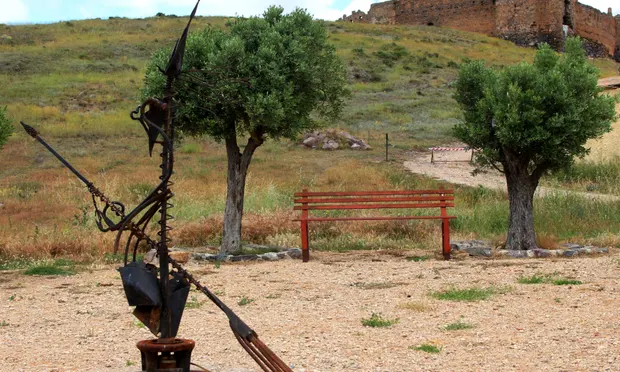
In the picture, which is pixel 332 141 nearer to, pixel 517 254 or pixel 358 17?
pixel 517 254

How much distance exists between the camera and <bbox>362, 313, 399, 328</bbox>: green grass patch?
21.0 feet

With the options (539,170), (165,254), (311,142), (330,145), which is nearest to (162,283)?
(165,254)

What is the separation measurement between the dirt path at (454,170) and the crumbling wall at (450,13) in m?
34.1

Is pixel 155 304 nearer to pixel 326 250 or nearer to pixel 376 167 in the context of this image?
pixel 326 250

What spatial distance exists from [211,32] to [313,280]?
4.51 meters

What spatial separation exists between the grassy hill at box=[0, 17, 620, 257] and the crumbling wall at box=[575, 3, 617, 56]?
3.50 metres

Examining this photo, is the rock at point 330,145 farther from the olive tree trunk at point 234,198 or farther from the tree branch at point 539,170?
the tree branch at point 539,170

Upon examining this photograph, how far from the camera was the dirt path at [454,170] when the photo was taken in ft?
60.1

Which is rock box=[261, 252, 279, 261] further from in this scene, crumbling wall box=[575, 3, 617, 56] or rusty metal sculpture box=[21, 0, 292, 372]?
crumbling wall box=[575, 3, 617, 56]

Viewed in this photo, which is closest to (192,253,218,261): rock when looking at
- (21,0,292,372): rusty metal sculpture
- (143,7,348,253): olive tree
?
(143,7,348,253): olive tree

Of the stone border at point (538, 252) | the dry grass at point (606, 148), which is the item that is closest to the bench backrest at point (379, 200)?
the stone border at point (538, 252)

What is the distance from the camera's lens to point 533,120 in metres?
10.5

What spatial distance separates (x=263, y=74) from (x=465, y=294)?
446 cm

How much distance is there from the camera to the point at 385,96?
3325cm
